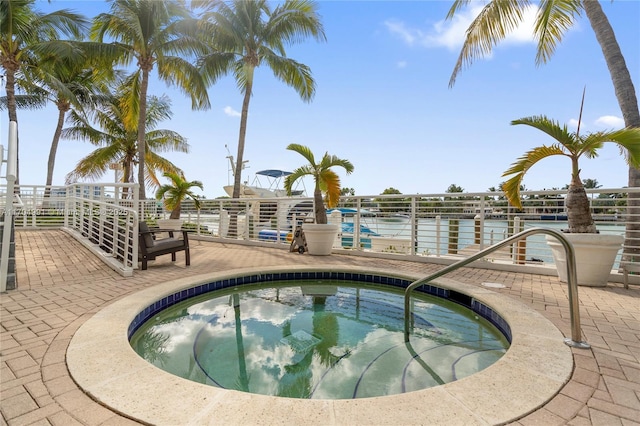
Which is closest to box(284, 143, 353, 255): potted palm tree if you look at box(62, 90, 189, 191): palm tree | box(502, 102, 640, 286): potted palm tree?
box(502, 102, 640, 286): potted palm tree

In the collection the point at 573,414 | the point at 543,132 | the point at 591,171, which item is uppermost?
the point at 543,132

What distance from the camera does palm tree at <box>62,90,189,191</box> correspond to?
16.2 meters

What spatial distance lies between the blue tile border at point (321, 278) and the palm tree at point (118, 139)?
527 inches

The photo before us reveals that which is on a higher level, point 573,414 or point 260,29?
point 260,29

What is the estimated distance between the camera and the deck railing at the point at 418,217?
481 centimetres

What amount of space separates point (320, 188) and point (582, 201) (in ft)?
14.4

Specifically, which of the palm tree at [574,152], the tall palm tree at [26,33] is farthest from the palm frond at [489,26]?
the tall palm tree at [26,33]

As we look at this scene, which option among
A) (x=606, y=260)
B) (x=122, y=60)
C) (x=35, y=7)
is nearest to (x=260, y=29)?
(x=122, y=60)

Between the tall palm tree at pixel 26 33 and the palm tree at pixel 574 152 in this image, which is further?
the tall palm tree at pixel 26 33

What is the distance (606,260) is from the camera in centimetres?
395

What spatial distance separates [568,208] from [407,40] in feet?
17.8

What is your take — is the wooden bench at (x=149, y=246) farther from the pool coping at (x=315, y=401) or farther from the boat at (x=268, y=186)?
the boat at (x=268, y=186)

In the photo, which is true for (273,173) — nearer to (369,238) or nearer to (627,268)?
(369,238)

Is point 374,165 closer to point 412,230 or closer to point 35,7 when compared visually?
point 412,230
